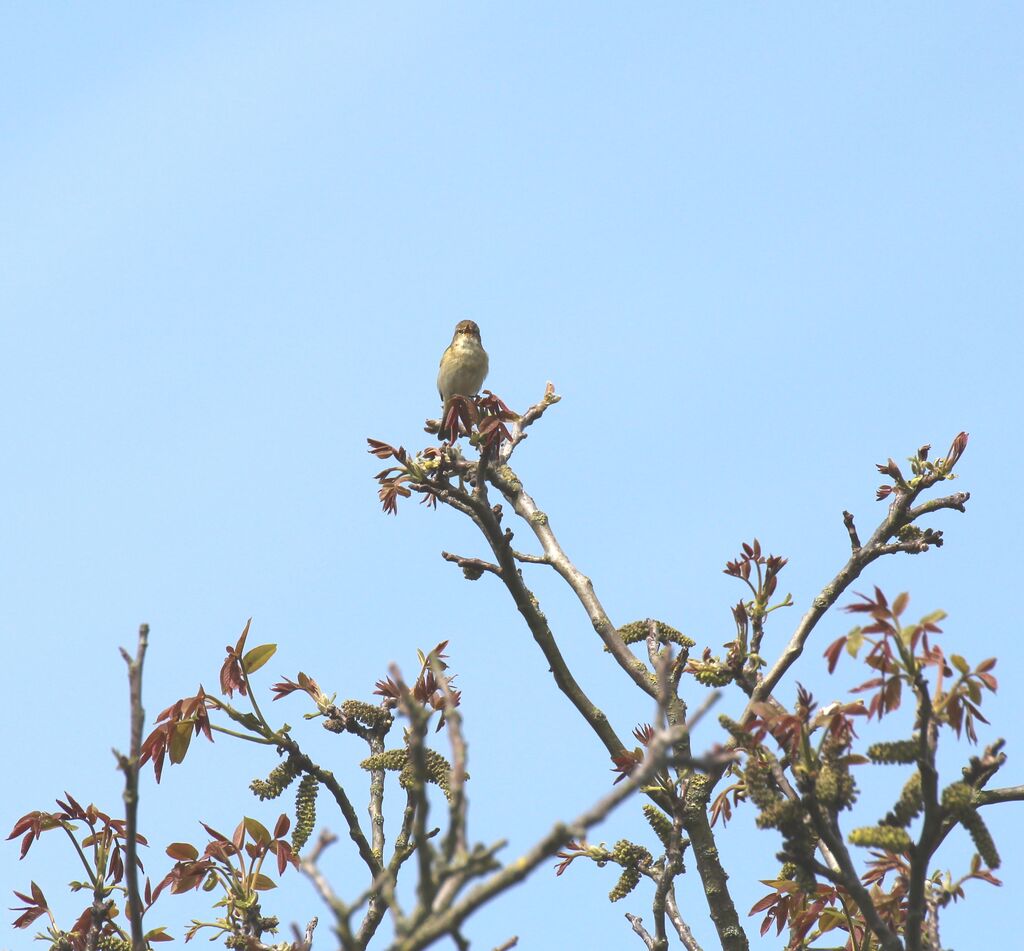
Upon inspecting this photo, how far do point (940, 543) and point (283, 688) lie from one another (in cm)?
334

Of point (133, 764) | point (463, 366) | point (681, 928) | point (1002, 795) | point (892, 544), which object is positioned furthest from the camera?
point (463, 366)

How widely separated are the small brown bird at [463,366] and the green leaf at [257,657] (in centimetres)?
675

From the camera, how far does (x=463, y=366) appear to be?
11.8 m

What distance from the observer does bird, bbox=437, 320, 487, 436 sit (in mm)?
11828

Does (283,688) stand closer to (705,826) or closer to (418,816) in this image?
(705,826)

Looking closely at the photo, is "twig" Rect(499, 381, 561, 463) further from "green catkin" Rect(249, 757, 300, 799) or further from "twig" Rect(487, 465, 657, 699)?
"green catkin" Rect(249, 757, 300, 799)

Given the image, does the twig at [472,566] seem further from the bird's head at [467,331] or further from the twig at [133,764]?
the bird's head at [467,331]

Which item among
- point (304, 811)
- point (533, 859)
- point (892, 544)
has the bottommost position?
point (533, 859)

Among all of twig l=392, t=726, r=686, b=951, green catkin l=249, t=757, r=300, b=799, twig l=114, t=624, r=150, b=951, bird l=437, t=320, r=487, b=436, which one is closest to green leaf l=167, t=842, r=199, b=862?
green catkin l=249, t=757, r=300, b=799

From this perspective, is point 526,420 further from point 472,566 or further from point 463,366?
point 463,366

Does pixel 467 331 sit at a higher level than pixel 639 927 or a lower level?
higher

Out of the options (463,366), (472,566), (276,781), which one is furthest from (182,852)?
(463,366)

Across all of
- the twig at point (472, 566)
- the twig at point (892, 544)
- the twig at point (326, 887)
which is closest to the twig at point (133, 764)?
the twig at point (326, 887)

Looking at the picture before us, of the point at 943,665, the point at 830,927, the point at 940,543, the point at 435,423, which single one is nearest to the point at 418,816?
the point at 943,665
